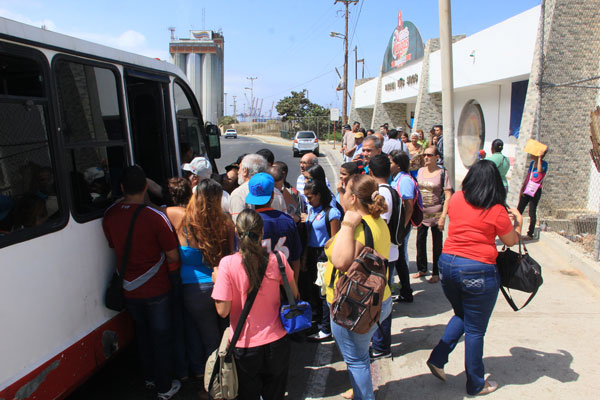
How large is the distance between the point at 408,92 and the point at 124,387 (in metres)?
21.6

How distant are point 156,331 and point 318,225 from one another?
5.27 feet

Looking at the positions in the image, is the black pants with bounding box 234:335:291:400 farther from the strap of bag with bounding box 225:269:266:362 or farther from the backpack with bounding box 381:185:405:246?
the backpack with bounding box 381:185:405:246

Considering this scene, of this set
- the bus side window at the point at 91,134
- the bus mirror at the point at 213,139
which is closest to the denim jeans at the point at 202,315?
the bus side window at the point at 91,134

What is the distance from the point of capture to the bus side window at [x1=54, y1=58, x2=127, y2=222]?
295cm

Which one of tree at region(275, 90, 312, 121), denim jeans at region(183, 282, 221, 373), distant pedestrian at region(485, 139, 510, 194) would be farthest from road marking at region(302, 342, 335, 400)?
tree at region(275, 90, 312, 121)

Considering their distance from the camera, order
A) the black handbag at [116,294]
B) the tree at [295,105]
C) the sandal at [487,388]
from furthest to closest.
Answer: the tree at [295,105]
the sandal at [487,388]
the black handbag at [116,294]

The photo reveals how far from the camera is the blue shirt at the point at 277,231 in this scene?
304 cm

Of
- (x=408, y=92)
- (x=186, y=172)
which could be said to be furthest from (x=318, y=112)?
(x=186, y=172)

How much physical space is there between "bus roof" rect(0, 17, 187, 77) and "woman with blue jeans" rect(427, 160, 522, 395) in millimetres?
2881

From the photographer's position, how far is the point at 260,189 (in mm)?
3021

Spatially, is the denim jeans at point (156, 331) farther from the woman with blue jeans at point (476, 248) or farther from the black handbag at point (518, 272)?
the black handbag at point (518, 272)

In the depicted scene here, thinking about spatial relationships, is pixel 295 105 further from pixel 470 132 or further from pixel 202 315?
pixel 202 315

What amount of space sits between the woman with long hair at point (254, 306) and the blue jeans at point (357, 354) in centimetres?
36

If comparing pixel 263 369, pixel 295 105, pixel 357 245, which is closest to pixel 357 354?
pixel 263 369
